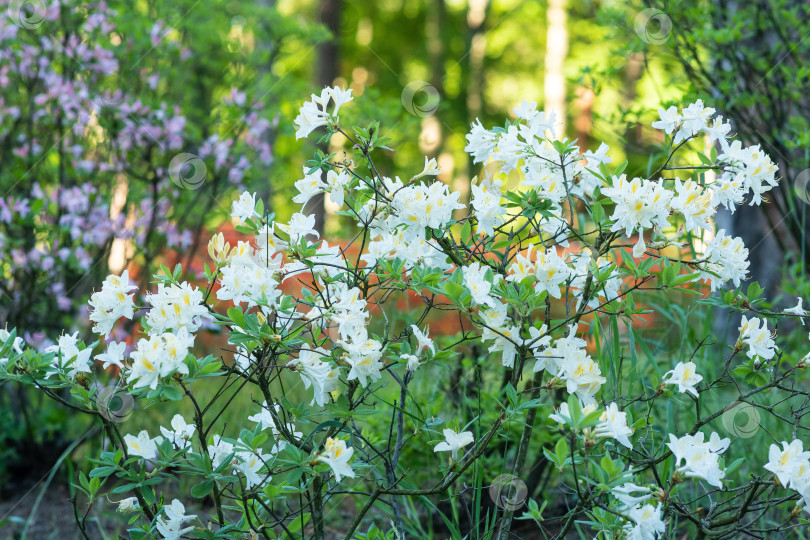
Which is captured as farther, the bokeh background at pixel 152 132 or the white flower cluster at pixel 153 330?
the bokeh background at pixel 152 132

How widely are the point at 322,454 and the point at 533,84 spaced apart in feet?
62.6

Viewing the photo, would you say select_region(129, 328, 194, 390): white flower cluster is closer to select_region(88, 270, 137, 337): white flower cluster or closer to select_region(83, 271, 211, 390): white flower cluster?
select_region(83, 271, 211, 390): white flower cluster

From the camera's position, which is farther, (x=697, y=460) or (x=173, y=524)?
(x=173, y=524)

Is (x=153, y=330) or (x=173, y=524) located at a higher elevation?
(x=153, y=330)

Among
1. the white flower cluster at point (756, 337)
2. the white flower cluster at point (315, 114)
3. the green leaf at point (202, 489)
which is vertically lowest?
the green leaf at point (202, 489)

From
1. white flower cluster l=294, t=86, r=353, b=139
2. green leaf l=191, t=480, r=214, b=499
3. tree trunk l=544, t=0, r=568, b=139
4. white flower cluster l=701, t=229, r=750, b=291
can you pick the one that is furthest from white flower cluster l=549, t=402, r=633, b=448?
tree trunk l=544, t=0, r=568, b=139

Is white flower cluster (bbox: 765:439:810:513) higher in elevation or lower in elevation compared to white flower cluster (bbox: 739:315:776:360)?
lower

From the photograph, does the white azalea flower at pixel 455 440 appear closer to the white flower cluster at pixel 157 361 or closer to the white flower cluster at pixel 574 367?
the white flower cluster at pixel 574 367

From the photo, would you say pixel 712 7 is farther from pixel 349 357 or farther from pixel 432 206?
pixel 349 357

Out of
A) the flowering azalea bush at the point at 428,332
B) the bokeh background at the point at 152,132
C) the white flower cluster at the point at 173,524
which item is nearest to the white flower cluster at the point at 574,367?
the flowering azalea bush at the point at 428,332

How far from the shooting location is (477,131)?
175 cm

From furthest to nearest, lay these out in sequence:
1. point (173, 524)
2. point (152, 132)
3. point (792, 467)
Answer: point (152, 132)
point (173, 524)
point (792, 467)

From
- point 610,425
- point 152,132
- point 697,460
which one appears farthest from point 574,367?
point 152,132

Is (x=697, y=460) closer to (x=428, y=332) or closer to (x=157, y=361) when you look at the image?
(x=428, y=332)
